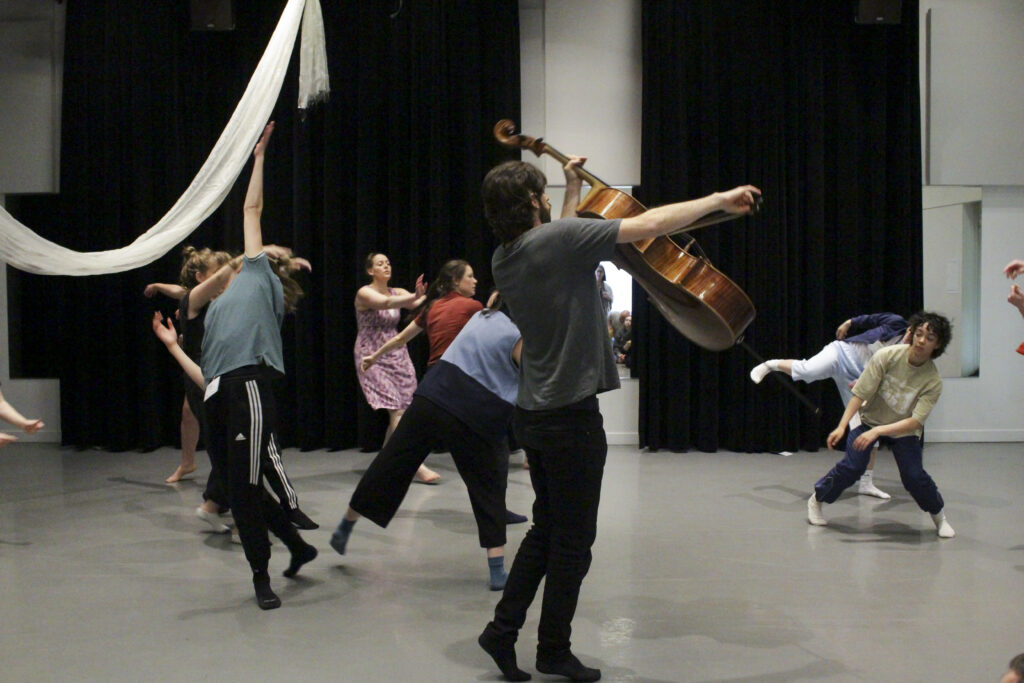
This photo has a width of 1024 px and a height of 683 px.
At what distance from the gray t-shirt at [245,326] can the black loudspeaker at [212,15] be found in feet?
13.4

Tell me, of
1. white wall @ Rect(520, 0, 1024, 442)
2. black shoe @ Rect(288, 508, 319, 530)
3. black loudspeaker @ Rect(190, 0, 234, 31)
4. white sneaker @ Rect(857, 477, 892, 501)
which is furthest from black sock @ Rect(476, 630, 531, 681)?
black loudspeaker @ Rect(190, 0, 234, 31)

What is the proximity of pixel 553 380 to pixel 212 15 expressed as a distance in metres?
5.41

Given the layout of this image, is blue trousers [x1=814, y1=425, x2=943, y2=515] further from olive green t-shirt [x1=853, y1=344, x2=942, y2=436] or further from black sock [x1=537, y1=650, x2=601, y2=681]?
black sock [x1=537, y1=650, x2=601, y2=681]

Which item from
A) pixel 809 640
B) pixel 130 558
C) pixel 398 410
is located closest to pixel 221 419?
pixel 130 558

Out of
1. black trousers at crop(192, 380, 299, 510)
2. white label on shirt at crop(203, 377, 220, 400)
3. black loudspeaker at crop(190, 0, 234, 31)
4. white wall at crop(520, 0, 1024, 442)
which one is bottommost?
black trousers at crop(192, 380, 299, 510)

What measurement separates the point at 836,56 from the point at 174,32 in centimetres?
498

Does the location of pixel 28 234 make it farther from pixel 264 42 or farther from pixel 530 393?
pixel 264 42

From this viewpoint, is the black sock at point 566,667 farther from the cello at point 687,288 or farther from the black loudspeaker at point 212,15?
the black loudspeaker at point 212,15

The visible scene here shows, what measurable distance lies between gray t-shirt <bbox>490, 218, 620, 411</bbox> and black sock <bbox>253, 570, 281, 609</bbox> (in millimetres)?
1395

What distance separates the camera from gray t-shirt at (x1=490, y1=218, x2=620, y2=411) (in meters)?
2.47

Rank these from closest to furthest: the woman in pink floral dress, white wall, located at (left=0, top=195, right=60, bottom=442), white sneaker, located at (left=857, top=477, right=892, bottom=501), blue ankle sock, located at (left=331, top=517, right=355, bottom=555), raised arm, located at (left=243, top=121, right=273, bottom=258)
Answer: raised arm, located at (left=243, top=121, right=273, bottom=258)
blue ankle sock, located at (left=331, top=517, right=355, bottom=555)
white sneaker, located at (left=857, top=477, right=892, bottom=501)
the woman in pink floral dress
white wall, located at (left=0, top=195, right=60, bottom=442)

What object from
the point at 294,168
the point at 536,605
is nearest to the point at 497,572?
the point at 536,605

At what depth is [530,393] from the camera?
2621 millimetres

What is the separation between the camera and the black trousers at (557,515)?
2555 mm
